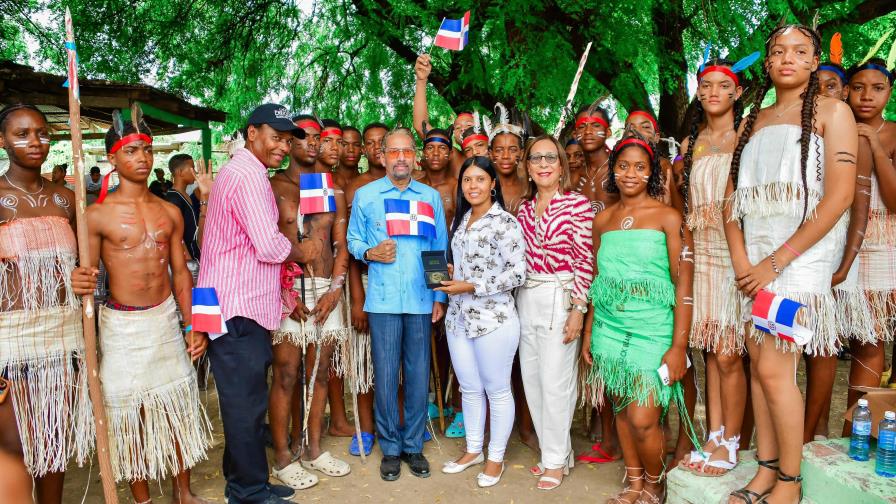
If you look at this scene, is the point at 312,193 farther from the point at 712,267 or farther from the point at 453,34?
the point at 712,267

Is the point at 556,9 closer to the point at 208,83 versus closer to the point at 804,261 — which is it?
the point at 804,261

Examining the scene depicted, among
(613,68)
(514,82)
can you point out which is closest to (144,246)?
(514,82)

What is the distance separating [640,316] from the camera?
136 inches

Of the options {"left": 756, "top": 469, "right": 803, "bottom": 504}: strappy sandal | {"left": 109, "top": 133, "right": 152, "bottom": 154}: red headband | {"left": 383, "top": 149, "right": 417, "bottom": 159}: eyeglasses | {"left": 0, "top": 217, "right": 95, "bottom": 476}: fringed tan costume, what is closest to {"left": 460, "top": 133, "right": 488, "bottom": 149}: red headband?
{"left": 383, "top": 149, "right": 417, "bottom": 159}: eyeglasses

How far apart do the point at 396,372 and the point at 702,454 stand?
1.91m

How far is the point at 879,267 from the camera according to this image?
11.7ft

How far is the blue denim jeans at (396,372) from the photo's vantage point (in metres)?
4.11

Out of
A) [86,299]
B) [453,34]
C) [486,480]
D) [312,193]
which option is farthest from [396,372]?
[453,34]

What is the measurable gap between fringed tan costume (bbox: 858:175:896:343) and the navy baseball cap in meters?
3.35

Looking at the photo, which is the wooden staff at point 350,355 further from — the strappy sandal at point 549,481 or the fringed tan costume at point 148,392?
the strappy sandal at point 549,481

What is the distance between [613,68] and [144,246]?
5995mm

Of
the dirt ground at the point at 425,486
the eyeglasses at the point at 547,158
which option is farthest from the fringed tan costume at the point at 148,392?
the eyeglasses at the point at 547,158

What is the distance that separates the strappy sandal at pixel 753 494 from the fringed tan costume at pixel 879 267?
1091 mm

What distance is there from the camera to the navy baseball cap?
3615 millimetres
